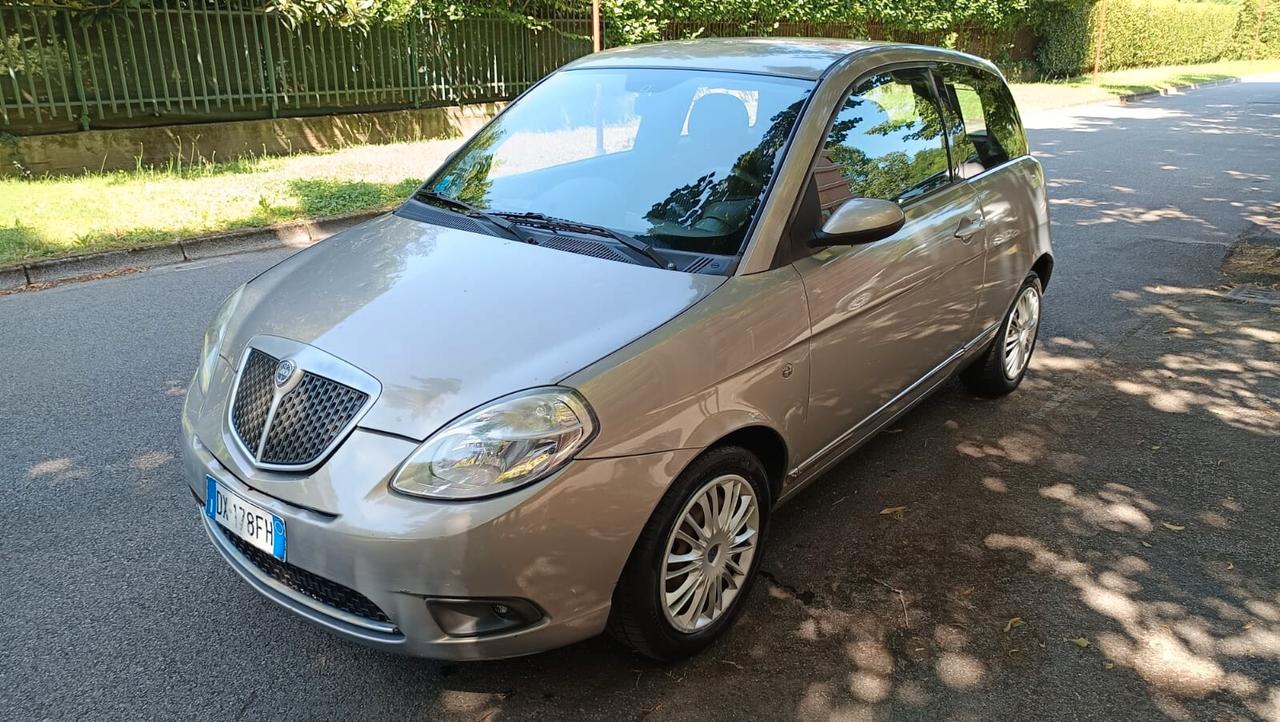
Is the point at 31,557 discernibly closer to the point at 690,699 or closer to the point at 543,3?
the point at 690,699

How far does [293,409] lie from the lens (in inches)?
101

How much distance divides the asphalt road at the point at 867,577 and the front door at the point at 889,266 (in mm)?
563

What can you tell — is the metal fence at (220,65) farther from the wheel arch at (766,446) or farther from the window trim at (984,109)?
the wheel arch at (766,446)

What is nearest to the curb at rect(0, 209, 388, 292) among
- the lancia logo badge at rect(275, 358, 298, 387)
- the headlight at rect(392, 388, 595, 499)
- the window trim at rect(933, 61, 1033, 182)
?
the lancia logo badge at rect(275, 358, 298, 387)

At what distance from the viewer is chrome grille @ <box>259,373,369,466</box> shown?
2.46 meters

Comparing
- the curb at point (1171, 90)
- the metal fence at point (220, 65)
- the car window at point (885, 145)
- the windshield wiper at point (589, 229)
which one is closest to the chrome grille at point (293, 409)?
the windshield wiper at point (589, 229)

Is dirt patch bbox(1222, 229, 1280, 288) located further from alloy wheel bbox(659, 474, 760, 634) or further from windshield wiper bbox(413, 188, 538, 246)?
windshield wiper bbox(413, 188, 538, 246)

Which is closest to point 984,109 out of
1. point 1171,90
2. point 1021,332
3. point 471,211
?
point 1021,332

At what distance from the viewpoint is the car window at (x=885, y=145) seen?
133 inches

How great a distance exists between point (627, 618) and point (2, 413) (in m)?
3.57

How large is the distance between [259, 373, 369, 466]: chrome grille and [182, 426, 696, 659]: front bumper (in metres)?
0.09

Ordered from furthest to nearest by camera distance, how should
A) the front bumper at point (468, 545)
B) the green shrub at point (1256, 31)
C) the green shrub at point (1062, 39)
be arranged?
1. the green shrub at point (1256, 31)
2. the green shrub at point (1062, 39)
3. the front bumper at point (468, 545)

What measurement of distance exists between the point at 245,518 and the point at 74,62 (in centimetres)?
967

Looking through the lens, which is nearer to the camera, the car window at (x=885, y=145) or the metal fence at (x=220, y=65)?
the car window at (x=885, y=145)
